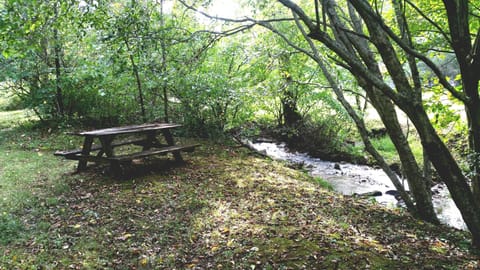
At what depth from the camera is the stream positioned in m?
6.57

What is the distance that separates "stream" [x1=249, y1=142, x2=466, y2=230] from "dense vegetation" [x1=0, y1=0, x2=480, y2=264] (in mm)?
505

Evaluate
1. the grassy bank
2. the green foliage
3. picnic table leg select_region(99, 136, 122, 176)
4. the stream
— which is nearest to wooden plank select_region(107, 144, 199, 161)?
picnic table leg select_region(99, 136, 122, 176)

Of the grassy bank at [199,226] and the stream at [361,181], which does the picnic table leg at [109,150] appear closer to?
the grassy bank at [199,226]

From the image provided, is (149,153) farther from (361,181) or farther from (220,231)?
(361,181)

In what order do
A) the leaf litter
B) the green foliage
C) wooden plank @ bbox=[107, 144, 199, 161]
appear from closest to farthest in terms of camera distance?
the leaf litter, the green foliage, wooden plank @ bbox=[107, 144, 199, 161]

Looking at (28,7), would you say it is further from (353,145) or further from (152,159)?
(353,145)

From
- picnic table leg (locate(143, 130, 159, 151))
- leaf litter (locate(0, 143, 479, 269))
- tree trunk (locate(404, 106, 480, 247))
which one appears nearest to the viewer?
tree trunk (locate(404, 106, 480, 247))

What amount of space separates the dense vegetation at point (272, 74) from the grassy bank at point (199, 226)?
2.57 feet

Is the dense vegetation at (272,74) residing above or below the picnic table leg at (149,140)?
above

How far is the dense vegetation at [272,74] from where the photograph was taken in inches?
130

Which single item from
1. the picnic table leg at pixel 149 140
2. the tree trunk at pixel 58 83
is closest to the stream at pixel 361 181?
the picnic table leg at pixel 149 140

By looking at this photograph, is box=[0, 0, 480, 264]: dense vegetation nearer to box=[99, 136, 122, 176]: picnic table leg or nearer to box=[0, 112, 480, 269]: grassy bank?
box=[0, 112, 480, 269]: grassy bank

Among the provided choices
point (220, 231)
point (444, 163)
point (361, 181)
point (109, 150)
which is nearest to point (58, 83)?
point (109, 150)

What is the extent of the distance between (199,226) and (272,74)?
6.45m
